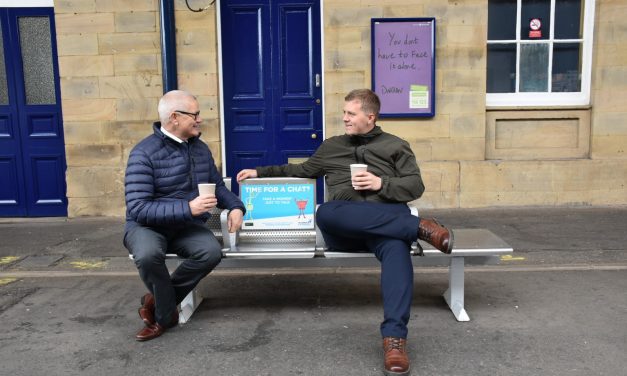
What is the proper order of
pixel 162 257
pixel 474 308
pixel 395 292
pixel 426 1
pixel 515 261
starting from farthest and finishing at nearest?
pixel 426 1 → pixel 515 261 → pixel 474 308 → pixel 162 257 → pixel 395 292

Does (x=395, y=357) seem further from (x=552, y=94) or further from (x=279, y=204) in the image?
(x=552, y=94)

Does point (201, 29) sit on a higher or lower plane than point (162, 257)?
higher

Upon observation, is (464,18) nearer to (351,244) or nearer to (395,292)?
(351,244)

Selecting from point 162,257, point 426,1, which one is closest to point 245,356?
point 162,257

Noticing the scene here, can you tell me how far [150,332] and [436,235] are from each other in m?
1.89

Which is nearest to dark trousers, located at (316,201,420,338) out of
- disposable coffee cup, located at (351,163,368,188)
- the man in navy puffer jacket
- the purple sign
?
disposable coffee cup, located at (351,163,368,188)

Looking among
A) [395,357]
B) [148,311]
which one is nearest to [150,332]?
[148,311]

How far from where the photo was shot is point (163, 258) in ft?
11.3

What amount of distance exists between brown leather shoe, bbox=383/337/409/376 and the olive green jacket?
3.32 ft

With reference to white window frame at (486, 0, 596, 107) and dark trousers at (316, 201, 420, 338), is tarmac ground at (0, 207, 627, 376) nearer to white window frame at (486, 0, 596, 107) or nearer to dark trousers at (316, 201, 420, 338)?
dark trousers at (316, 201, 420, 338)

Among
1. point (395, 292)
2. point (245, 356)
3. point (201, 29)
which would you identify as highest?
point (201, 29)

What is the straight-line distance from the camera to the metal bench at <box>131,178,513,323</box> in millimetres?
3664

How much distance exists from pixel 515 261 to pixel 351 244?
2082 mm

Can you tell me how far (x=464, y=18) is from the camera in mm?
7051
